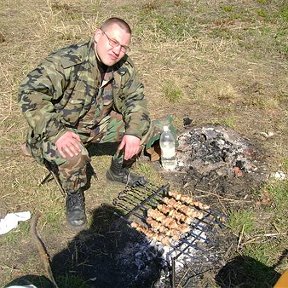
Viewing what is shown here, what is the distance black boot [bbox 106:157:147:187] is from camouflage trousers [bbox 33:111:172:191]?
0.13m

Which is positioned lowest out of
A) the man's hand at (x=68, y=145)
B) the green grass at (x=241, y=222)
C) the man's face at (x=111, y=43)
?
the green grass at (x=241, y=222)

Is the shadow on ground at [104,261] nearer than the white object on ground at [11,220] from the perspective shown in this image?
Yes

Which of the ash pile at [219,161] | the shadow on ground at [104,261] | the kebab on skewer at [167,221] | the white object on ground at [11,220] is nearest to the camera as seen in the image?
the shadow on ground at [104,261]

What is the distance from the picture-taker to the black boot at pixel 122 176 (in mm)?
5473

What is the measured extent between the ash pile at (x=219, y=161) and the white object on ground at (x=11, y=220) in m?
1.86

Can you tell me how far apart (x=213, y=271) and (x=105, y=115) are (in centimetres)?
212

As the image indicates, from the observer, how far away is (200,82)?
761cm

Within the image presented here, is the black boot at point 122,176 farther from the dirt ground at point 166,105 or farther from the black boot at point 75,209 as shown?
the black boot at point 75,209

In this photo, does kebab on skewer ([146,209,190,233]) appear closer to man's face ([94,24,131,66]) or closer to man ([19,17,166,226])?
man ([19,17,166,226])

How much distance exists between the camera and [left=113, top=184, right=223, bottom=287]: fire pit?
4.39 metres

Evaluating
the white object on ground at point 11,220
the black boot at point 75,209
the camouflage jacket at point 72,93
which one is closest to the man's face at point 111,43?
the camouflage jacket at point 72,93

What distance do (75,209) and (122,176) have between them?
830mm

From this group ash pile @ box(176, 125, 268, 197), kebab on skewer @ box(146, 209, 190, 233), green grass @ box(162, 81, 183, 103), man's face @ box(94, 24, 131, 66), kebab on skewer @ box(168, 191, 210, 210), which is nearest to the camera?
man's face @ box(94, 24, 131, 66)

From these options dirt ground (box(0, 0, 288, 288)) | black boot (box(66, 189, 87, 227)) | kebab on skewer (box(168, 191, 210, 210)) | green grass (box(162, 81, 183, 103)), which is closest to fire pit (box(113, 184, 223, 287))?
kebab on skewer (box(168, 191, 210, 210))
